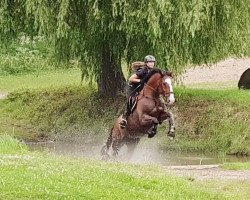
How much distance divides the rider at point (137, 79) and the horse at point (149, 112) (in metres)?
0.14

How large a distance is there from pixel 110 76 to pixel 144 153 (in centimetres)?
505

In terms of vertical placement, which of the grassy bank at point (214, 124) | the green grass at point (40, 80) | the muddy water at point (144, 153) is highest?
the grassy bank at point (214, 124)

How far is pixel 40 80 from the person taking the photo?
Result: 4359 centimetres

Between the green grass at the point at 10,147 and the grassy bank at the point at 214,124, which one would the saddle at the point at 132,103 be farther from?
the grassy bank at the point at 214,124

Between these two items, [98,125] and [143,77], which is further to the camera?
[98,125]

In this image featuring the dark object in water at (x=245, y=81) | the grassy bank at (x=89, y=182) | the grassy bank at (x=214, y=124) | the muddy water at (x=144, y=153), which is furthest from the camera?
the dark object in water at (x=245, y=81)

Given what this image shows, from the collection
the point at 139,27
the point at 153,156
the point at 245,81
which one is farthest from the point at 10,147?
the point at 245,81

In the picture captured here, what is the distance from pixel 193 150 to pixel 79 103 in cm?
655

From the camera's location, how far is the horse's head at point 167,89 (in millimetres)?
20834

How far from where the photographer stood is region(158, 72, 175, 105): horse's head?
820 inches

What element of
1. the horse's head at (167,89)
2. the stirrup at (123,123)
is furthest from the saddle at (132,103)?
the horse's head at (167,89)

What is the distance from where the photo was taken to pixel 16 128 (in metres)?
32.2

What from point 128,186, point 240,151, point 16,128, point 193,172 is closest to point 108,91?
point 16,128

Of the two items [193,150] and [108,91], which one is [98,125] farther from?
[193,150]
